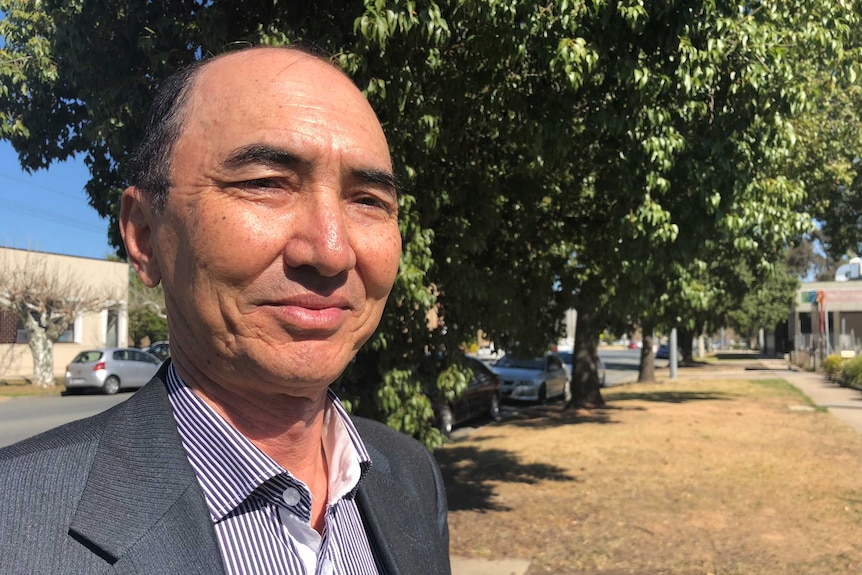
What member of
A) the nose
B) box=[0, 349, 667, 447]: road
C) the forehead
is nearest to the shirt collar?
the nose

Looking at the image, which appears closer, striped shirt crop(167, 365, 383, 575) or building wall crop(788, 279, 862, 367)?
striped shirt crop(167, 365, 383, 575)

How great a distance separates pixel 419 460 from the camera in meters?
1.91

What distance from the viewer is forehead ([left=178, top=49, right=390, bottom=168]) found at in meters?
1.23

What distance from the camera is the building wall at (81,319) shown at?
782 inches

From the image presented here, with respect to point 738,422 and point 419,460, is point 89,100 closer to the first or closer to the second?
point 419,460

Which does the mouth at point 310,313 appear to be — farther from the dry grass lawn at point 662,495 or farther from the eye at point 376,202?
the dry grass lawn at point 662,495

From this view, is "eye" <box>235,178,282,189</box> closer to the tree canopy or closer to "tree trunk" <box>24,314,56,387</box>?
the tree canopy

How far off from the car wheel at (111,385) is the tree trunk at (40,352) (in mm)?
2840

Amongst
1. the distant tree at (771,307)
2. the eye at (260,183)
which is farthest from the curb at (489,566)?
the distant tree at (771,307)

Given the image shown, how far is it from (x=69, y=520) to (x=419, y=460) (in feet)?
3.32

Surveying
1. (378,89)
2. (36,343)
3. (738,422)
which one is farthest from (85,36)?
(36,343)

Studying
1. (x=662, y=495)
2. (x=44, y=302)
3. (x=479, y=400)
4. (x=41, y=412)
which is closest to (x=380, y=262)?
(x=662, y=495)

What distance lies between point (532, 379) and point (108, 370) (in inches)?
482

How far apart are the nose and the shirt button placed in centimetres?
43
